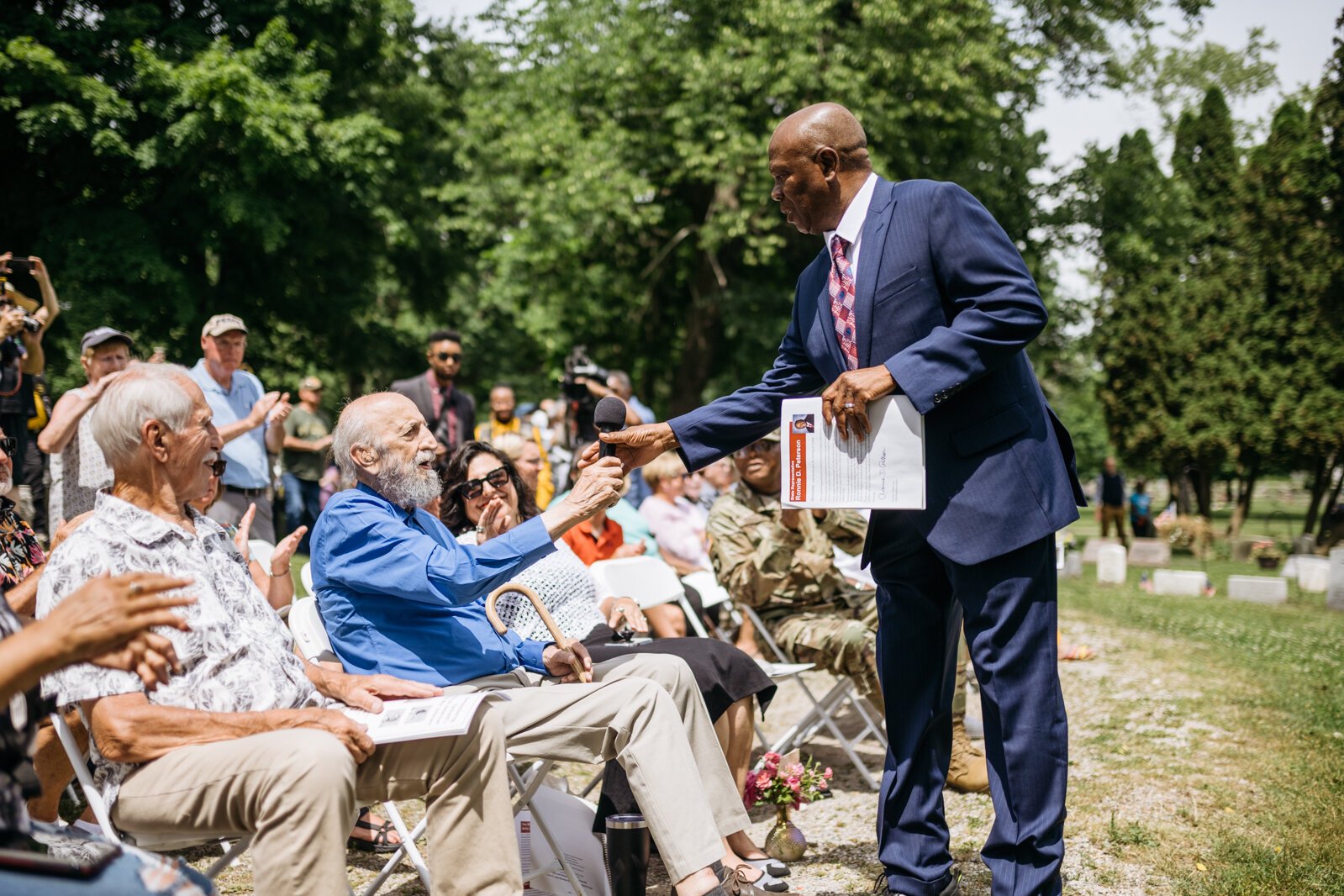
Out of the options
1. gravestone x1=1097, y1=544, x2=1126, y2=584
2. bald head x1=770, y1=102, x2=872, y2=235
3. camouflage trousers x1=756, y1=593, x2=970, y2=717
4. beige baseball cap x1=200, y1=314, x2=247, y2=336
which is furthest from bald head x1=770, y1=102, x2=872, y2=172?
gravestone x1=1097, y1=544, x2=1126, y2=584

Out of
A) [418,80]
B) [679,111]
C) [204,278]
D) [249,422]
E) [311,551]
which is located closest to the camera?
[311,551]

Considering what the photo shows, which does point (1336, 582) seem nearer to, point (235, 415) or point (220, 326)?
point (235, 415)

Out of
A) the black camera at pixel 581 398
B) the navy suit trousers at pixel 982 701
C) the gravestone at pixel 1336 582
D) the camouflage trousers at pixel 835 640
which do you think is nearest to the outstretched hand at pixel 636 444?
the navy suit trousers at pixel 982 701

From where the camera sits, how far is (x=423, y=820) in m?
3.42

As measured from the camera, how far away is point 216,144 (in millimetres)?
16438

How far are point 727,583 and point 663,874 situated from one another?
164 cm

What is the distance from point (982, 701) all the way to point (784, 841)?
1570 millimetres

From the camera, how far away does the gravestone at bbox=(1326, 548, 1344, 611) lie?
1291 cm

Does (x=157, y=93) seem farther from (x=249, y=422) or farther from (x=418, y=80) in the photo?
(x=249, y=422)

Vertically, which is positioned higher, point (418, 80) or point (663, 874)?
point (418, 80)

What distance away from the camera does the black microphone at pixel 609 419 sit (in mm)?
3422

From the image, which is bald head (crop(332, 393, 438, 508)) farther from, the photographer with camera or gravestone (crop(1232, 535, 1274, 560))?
gravestone (crop(1232, 535, 1274, 560))

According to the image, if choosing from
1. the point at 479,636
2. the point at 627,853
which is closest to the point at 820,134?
the point at 479,636

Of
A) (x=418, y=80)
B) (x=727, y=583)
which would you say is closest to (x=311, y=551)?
(x=727, y=583)
